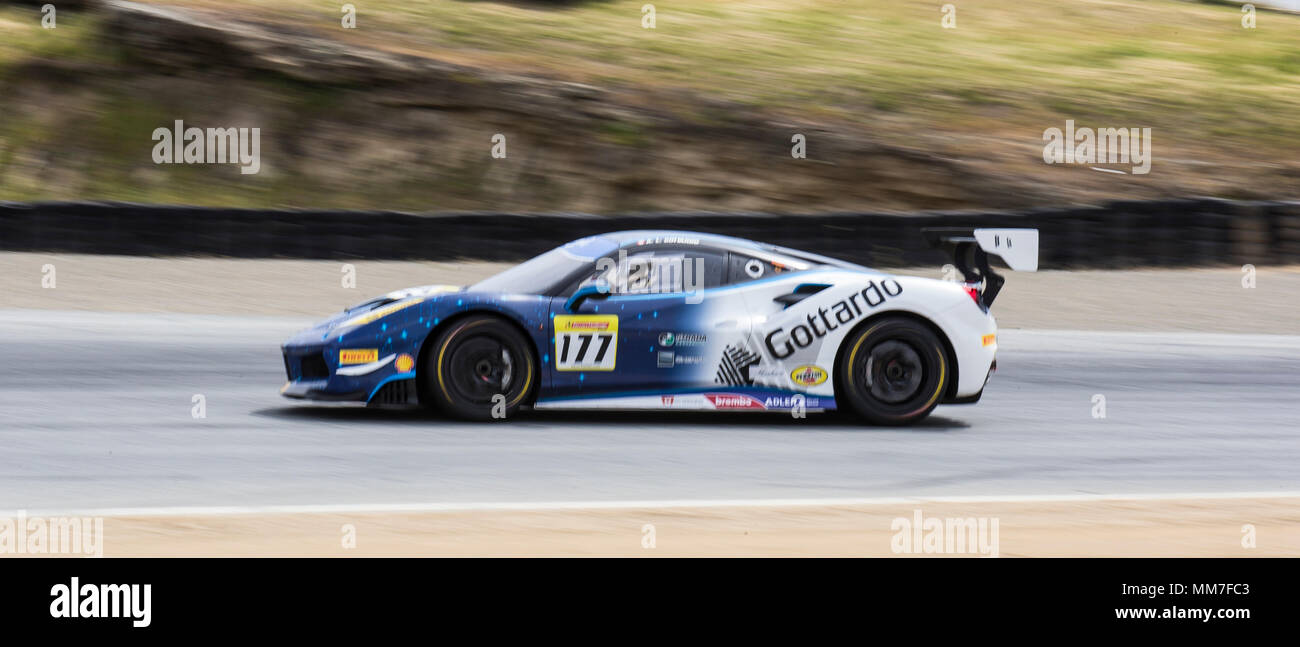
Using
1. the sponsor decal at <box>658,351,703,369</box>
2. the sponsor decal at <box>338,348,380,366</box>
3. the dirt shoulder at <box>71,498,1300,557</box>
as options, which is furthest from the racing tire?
the dirt shoulder at <box>71,498,1300,557</box>

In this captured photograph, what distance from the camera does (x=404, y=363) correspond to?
8016mm

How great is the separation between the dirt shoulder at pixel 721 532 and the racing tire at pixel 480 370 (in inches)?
84.6

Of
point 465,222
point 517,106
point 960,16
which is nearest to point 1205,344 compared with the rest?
point 465,222

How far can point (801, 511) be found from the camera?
6.18 m

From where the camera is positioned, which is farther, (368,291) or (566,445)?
(368,291)

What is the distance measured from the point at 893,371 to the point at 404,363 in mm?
2728

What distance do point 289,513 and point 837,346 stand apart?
3538 mm

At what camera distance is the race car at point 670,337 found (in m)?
8.05

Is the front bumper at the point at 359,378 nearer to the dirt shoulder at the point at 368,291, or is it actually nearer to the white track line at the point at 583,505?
the white track line at the point at 583,505

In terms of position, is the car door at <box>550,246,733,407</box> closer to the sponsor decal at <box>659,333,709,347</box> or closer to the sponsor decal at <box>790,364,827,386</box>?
the sponsor decal at <box>659,333,709,347</box>

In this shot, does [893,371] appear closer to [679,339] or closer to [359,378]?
[679,339]

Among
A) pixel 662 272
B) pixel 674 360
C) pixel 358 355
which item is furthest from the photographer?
pixel 662 272

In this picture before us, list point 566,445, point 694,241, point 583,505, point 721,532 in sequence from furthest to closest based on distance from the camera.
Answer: point 694,241 < point 566,445 < point 583,505 < point 721,532

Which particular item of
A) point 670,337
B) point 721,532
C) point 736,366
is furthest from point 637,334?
point 721,532
